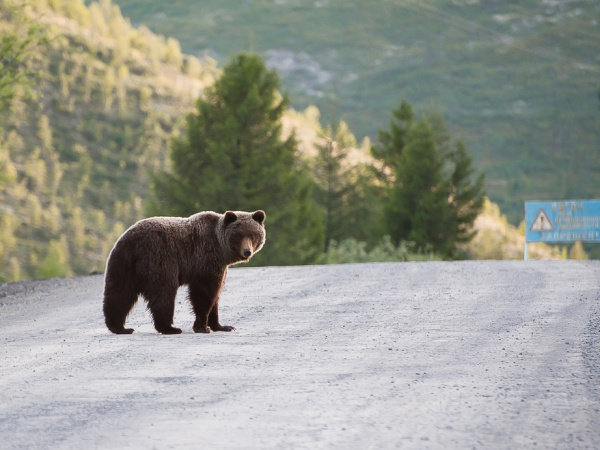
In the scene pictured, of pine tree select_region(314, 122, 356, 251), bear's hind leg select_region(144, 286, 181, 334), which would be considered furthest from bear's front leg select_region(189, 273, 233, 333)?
pine tree select_region(314, 122, 356, 251)

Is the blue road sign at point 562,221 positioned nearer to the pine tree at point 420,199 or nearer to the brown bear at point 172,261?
the brown bear at point 172,261

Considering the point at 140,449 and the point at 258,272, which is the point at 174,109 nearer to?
the point at 258,272

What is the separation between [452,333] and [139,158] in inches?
3059

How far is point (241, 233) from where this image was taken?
8578 millimetres

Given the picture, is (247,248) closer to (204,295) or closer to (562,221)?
(204,295)

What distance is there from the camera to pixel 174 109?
9288 cm

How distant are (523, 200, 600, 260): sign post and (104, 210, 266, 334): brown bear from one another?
15003 mm

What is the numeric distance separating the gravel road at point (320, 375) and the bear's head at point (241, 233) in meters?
0.91

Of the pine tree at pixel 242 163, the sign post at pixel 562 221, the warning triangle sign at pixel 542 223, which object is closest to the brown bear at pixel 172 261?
the sign post at pixel 562 221

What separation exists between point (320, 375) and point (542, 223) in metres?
17.2

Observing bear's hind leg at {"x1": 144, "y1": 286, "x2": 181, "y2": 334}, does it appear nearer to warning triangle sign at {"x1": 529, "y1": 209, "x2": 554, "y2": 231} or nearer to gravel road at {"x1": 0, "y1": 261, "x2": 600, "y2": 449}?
gravel road at {"x1": 0, "y1": 261, "x2": 600, "y2": 449}

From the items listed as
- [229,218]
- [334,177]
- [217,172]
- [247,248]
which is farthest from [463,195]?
[247,248]

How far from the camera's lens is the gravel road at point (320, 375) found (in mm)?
4941

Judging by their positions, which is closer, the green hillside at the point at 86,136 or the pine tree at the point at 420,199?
the pine tree at the point at 420,199
